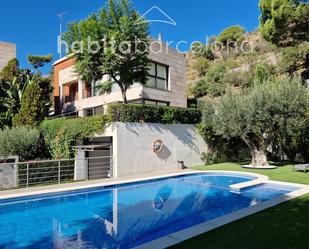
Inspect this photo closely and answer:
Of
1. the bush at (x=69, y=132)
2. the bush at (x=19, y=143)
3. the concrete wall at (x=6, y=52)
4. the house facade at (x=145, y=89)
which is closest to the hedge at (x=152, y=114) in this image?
the bush at (x=69, y=132)

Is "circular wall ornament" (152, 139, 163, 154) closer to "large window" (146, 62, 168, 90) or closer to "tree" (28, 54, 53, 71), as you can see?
"large window" (146, 62, 168, 90)

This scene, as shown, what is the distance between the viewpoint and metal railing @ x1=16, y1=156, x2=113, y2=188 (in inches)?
601

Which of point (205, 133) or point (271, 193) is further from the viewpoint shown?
point (205, 133)

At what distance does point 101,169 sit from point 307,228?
522 inches

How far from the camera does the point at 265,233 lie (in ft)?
22.4

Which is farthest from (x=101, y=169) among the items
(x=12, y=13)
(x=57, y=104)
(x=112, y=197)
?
(x=12, y=13)

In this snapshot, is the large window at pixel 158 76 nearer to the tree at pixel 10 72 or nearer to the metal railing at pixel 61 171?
the metal railing at pixel 61 171

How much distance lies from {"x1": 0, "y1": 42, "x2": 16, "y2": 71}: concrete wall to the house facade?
857cm

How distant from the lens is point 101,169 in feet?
59.5

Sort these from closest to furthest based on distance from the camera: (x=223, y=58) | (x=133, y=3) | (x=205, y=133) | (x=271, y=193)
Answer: (x=271, y=193)
(x=133, y=3)
(x=205, y=133)
(x=223, y=58)

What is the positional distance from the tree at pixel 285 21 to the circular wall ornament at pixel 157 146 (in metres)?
13.5

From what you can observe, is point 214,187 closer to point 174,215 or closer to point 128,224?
point 174,215

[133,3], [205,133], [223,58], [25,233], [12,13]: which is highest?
[223,58]

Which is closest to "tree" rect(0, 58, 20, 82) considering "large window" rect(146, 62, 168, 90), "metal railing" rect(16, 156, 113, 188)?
"large window" rect(146, 62, 168, 90)
